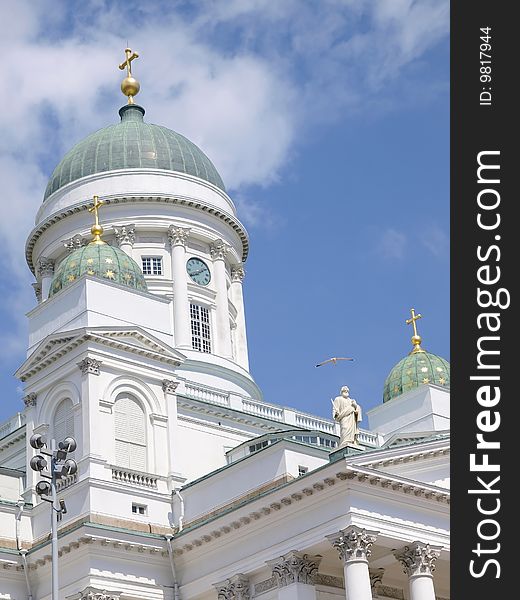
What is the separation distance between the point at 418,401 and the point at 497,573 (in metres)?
41.2

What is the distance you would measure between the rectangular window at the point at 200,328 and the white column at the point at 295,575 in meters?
19.0

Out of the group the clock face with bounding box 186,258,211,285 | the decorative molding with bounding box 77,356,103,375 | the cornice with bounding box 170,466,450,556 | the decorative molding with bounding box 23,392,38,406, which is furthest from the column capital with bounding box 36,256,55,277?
the cornice with bounding box 170,466,450,556

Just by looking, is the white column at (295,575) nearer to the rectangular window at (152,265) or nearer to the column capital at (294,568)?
the column capital at (294,568)

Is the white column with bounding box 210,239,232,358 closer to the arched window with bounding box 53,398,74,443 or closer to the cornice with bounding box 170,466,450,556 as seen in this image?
the arched window with bounding box 53,398,74,443

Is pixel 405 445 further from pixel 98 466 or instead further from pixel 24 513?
pixel 24 513

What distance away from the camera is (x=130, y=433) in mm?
42094

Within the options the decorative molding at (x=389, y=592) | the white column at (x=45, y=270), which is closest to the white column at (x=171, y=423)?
the decorative molding at (x=389, y=592)

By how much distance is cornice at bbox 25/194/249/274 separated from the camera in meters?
55.2

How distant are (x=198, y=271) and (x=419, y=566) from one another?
75.3 ft

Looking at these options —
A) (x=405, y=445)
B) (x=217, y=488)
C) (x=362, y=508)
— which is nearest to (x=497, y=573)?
(x=362, y=508)

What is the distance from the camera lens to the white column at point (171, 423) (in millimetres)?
42281

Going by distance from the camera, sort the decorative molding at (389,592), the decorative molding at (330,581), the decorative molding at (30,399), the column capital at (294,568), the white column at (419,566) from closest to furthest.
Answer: the column capital at (294,568)
the white column at (419,566)
the decorative molding at (330,581)
the decorative molding at (389,592)
the decorative molding at (30,399)

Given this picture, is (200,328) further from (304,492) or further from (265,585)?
(304,492)

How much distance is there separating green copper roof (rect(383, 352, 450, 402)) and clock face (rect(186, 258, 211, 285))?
962 cm
